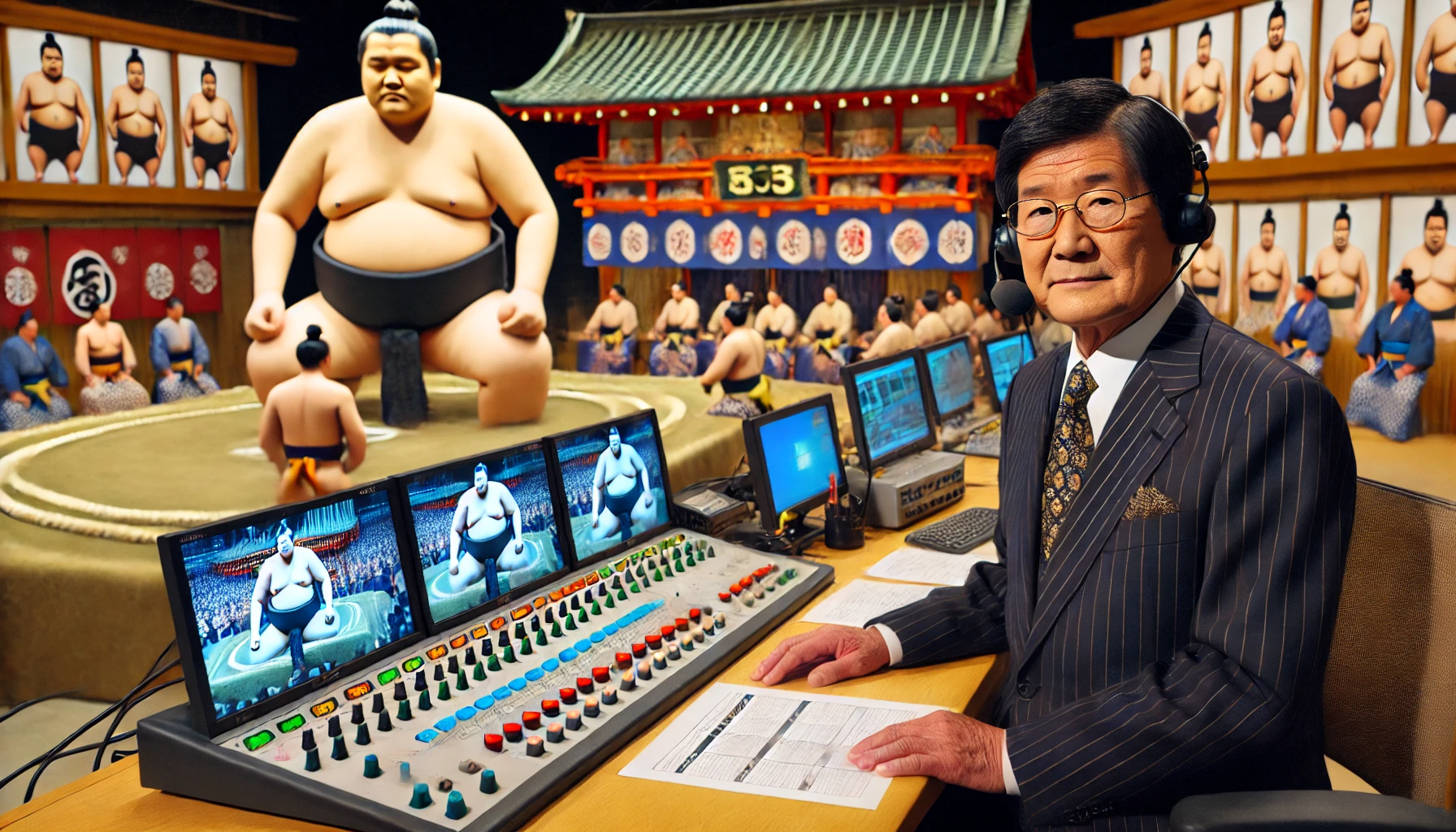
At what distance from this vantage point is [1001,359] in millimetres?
4164

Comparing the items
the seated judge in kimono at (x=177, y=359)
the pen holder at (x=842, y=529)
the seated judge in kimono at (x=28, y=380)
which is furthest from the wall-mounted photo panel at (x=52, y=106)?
the pen holder at (x=842, y=529)

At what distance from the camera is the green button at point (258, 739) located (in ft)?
4.22

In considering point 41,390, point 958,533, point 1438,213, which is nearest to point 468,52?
point 41,390

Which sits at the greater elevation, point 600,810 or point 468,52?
point 468,52

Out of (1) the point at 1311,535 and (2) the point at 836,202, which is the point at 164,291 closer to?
(2) the point at 836,202

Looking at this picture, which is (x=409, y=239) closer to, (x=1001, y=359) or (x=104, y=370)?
(x=1001, y=359)

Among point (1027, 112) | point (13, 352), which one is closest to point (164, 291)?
point (13, 352)

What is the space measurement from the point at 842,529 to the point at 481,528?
105 centimetres

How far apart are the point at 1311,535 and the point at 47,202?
990 centimetres

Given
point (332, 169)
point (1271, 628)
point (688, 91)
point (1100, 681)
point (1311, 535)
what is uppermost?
point (688, 91)

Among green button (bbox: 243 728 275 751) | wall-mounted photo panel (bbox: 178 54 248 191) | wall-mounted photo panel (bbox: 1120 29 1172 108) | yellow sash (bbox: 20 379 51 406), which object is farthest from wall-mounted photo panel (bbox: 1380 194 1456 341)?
wall-mounted photo panel (bbox: 178 54 248 191)

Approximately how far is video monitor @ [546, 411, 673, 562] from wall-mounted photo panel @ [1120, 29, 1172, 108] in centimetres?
762

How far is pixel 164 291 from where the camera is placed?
9586 millimetres

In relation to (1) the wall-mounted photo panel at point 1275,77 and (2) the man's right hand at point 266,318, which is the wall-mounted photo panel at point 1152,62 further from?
(2) the man's right hand at point 266,318
